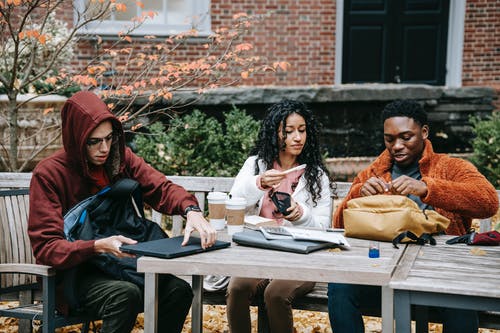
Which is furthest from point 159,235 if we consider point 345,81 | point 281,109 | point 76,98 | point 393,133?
point 345,81

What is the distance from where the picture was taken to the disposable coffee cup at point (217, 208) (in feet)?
10.9

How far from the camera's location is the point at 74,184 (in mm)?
3348

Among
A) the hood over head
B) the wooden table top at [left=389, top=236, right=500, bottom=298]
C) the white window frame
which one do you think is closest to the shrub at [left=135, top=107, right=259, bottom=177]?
the hood over head

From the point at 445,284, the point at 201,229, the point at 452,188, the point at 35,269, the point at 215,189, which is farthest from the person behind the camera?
the point at 215,189

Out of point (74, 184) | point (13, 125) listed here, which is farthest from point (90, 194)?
point (13, 125)

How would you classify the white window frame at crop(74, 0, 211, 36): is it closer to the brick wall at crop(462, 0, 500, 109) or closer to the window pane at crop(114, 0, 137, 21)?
the window pane at crop(114, 0, 137, 21)

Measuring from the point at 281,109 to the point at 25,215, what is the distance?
60.9 inches

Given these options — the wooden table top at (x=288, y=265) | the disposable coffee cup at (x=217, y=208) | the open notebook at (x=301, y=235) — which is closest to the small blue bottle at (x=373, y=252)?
the wooden table top at (x=288, y=265)

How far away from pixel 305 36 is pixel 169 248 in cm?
829

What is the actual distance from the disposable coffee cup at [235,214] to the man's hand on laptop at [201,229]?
0.47 feet

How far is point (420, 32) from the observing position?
37.0 ft

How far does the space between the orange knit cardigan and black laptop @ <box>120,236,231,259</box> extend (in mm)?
958

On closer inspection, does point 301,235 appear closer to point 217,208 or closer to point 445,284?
point 217,208

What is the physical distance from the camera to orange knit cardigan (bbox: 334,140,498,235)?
3.38m
